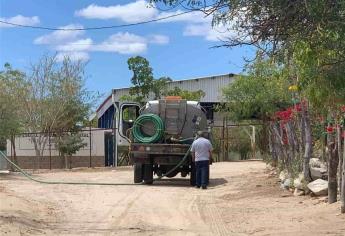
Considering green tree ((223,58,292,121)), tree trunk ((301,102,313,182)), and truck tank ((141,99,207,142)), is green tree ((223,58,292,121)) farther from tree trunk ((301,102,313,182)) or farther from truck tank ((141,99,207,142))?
tree trunk ((301,102,313,182))

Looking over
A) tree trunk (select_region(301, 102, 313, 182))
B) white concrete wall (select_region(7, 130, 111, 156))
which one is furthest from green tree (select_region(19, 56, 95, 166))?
tree trunk (select_region(301, 102, 313, 182))

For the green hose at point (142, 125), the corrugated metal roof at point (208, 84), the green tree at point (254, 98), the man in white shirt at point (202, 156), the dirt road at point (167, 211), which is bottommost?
the dirt road at point (167, 211)

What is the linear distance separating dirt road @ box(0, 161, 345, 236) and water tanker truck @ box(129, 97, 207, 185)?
995mm

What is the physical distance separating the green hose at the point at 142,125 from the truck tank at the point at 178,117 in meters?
0.14

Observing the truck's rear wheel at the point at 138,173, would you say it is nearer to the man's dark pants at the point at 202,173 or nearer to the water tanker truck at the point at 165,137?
the water tanker truck at the point at 165,137

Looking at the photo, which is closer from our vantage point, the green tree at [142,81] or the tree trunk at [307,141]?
the tree trunk at [307,141]

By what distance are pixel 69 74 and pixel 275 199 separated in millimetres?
26870

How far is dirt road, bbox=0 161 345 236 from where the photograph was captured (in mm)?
10008

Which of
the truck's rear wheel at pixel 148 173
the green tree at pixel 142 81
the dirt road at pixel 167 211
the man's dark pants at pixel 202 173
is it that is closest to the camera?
the dirt road at pixel 167 211

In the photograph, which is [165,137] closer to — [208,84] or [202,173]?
[202,173]

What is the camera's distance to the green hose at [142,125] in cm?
1850

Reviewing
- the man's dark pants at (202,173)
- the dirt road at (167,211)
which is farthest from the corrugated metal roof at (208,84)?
the dirt road at (167,211)

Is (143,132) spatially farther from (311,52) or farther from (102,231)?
(311,52)

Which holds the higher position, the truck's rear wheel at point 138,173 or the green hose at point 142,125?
the green hose at point 142,125
